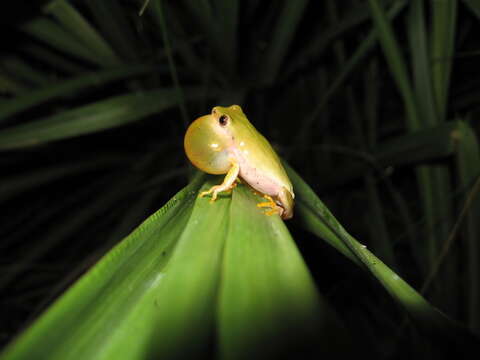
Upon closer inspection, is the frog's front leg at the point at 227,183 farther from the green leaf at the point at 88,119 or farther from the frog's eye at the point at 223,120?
the green leaf at the point at 88,119

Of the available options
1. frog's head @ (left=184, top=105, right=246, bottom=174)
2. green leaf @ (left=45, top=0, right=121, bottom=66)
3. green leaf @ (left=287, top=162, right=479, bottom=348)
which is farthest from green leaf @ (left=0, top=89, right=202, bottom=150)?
green leaf @ (left=287, top=162, right=479, bottom=348)

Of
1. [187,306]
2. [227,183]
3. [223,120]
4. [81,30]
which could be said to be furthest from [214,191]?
[81,30]

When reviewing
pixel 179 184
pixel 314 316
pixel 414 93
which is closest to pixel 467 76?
pixel 414 93

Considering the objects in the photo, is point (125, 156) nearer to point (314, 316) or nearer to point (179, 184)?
point (179, 184)

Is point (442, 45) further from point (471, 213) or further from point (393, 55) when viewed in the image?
point (471, 213)

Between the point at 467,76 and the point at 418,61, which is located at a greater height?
the point at 418,61

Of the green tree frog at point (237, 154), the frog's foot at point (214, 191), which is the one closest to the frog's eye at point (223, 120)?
the green tree frog at point (237, 154)
